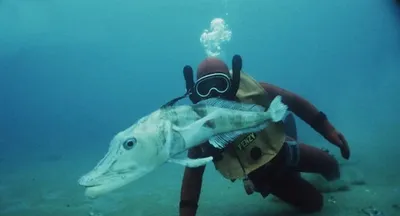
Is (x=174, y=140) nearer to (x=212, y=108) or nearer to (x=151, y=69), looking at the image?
(x=212, y=108)

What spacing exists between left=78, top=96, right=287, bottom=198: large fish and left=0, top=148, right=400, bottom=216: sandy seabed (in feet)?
7.38

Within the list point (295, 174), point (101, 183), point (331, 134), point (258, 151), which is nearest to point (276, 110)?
point (258, 151)

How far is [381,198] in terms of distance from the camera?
15.0 ft

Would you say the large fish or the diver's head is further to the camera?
the diver's head

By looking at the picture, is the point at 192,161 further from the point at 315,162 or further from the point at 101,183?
the point at 315,162

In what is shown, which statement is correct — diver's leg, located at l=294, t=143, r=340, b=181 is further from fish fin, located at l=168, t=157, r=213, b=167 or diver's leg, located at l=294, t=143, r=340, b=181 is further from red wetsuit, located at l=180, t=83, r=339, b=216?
fish fin, located at l=168, t=157, r=213, b=167

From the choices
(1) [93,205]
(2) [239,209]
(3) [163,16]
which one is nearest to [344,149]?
(2) [239,209]

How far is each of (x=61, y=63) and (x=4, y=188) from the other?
55872 mm

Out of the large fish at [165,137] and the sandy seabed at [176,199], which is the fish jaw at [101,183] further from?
→ the sandy seabed at [176,199]

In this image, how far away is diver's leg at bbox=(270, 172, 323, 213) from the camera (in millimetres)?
4332

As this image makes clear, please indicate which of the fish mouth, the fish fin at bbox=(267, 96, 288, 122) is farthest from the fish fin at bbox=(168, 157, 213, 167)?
the fish fin at bbox=(267, 96, 288, 122)

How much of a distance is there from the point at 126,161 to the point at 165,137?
275 millimetres

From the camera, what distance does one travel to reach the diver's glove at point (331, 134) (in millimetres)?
3889

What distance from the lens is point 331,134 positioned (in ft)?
12.8
